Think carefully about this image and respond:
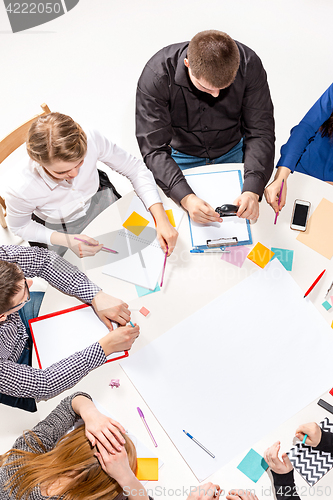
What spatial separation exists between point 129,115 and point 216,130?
0.99 metres

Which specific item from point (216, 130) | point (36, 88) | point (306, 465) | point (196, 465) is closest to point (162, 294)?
point (196, 465)

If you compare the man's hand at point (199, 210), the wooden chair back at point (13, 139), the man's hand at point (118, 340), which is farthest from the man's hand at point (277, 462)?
the wooden chair back at point (13, 139)

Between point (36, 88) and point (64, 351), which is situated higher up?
point (36, 88)

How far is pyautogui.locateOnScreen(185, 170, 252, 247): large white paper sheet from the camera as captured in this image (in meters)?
1.42

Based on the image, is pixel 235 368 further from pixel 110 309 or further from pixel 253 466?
pixel 110 309

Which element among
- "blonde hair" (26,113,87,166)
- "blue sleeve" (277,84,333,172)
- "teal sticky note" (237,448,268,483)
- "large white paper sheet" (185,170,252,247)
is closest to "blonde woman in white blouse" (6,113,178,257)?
"blonde hair" (26,113,87,166)

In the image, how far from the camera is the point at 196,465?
1.14 m

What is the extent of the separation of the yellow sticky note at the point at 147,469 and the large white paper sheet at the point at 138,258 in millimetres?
524

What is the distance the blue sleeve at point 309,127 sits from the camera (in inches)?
63.7

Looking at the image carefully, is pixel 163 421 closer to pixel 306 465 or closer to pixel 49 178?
pixel 306 465

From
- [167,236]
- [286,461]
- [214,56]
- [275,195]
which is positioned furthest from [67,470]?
[214,56]

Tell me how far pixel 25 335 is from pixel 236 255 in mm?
800

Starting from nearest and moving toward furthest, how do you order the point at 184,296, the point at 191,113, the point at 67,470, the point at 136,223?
1. the point at 67,470
2. the point at 184,296
3. the point at 136,223
4. the point at 191,113

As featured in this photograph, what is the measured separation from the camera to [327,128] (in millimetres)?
1677
